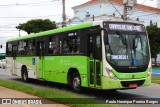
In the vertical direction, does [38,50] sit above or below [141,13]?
below

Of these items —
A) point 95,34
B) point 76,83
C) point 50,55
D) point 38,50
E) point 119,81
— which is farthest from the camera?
point 38,50

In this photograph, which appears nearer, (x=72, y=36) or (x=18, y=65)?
(x=72, y=36)

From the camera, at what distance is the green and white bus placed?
1426cm

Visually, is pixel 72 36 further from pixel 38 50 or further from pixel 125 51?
pixel 38 50

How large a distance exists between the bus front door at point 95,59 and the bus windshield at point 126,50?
18.3 inches

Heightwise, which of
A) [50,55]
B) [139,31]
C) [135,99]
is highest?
[139,31]

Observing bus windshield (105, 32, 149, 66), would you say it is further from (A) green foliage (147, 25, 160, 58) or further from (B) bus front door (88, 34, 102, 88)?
(A) green foliage (147, 25, 160, 58)

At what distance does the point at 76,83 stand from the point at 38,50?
→ 5110mm

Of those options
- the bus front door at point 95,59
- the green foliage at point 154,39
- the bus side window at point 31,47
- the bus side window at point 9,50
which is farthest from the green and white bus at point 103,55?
the green foliage at point 154,39

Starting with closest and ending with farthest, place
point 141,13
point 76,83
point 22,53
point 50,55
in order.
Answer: point 76,83 → point 50,55 → point 22,53 → point 141,13

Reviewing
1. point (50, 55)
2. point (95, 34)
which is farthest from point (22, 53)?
point (95, 34)

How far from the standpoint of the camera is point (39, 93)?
14.3 metres

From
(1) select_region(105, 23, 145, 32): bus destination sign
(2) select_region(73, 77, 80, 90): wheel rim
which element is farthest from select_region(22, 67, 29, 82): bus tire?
(1) select_region(105, 23, 145, 32): bus destination sign

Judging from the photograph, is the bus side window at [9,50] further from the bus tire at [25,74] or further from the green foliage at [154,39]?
the green foliage at [154,39]
